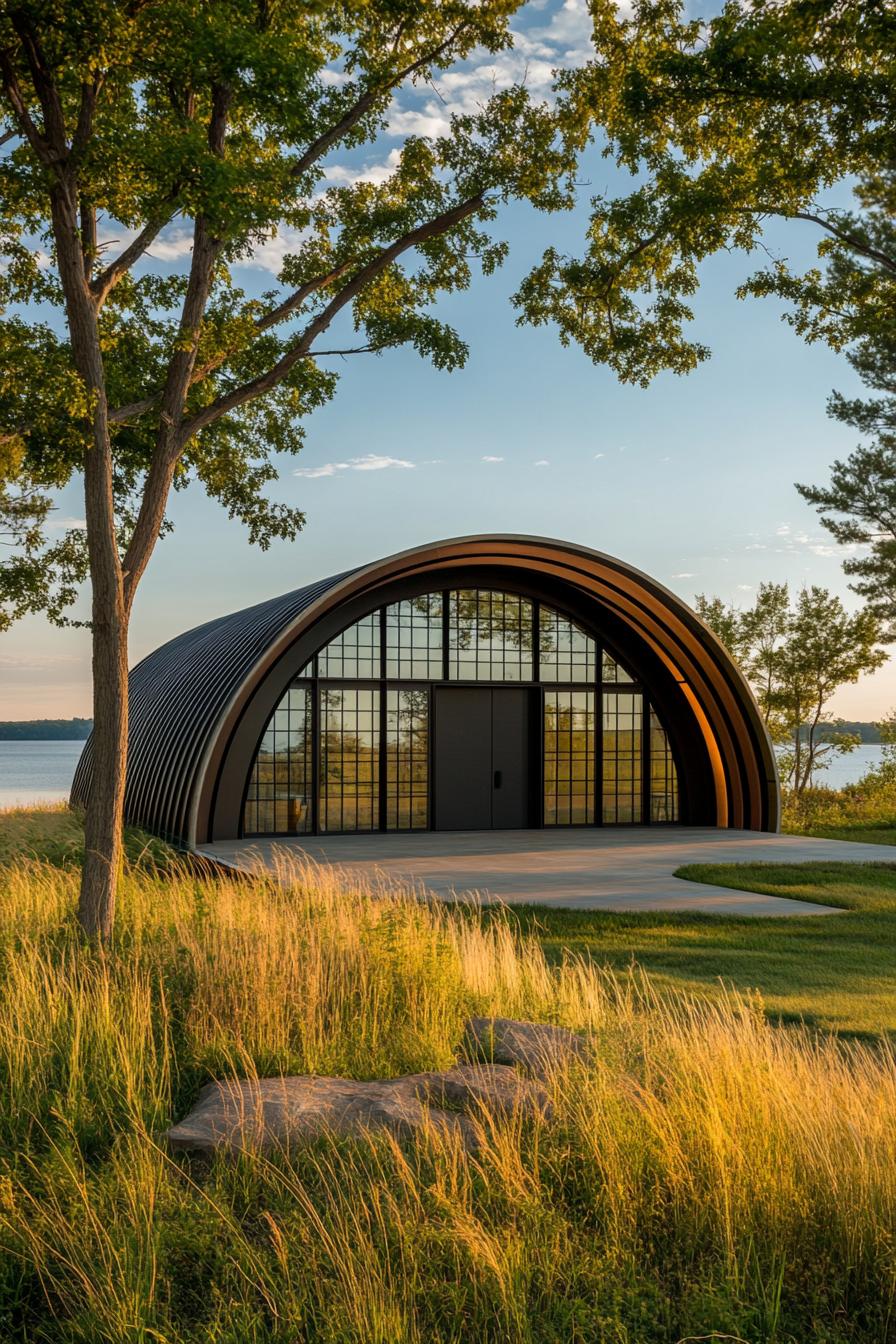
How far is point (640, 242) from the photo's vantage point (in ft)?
37.8

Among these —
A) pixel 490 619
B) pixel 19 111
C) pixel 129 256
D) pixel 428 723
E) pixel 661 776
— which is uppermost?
pixel 19 111

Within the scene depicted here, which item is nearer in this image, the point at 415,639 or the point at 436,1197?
the point at 436,1197

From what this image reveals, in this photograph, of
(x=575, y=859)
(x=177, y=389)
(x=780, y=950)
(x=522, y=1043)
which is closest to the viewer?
(x=522, y=1043)

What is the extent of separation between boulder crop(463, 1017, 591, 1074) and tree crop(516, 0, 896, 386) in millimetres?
7908

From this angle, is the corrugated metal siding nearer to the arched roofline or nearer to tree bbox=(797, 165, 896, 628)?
the arched roofline

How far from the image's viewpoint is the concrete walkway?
443 inches

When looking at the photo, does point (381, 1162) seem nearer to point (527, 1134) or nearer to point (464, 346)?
point (527, 1134)

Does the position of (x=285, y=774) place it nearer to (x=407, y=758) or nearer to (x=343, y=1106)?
(x=407, y=758)

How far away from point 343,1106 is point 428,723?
1486 cm

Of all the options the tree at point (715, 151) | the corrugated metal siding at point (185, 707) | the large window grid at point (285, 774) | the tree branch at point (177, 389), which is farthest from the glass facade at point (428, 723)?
the tree branch at point (177, 389)

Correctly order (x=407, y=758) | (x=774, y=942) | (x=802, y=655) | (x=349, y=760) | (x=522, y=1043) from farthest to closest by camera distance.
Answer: (x=802, y=655)
(x=407, y=758)
(x=349, y=760)
(x=774, y=942)
(x=522, y=1043)

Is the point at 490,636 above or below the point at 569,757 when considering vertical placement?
above

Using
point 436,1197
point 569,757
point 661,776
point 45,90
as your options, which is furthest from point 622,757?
point 436,1197

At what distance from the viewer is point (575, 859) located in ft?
49.1
